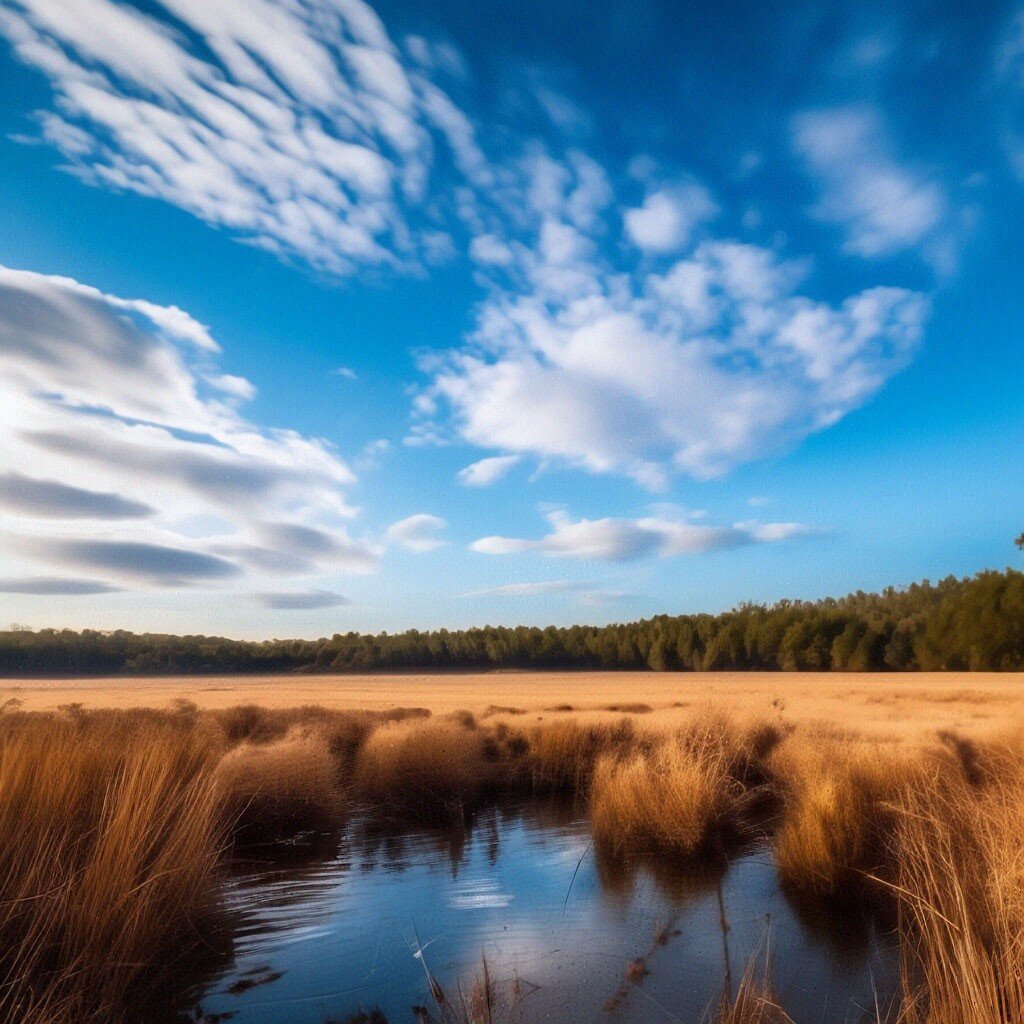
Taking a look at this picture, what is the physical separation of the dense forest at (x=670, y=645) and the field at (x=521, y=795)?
53.8 m

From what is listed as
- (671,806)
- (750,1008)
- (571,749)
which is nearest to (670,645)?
(571,749)

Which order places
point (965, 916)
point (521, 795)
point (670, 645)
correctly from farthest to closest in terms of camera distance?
point (670, 645) → point (521, 795) → point (965, 916)

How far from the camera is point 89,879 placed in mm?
4906

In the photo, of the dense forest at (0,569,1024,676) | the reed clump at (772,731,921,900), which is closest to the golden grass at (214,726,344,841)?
the reed clump at (772,731,921,900)

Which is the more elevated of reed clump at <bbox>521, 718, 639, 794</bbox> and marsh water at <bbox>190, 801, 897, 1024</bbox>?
reed clump at <bbox>521, 718, 639, 794</bbox>

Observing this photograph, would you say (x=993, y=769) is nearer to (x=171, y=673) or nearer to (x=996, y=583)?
(x=996, y=583)

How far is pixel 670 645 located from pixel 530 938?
9548 centimetres

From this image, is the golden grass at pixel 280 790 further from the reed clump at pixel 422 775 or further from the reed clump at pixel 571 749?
the reed clump at pixel 571 749

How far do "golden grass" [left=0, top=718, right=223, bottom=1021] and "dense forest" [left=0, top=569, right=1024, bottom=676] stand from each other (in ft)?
232

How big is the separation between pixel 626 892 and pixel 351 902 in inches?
118

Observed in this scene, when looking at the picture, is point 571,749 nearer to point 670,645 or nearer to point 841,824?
point 841,824

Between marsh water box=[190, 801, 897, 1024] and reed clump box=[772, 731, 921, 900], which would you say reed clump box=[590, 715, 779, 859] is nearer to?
marsh water box=[190, 801, 897, 1024]

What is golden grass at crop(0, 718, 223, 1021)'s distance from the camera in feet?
14.3

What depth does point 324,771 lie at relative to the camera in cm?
Answer: 1162
